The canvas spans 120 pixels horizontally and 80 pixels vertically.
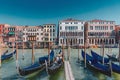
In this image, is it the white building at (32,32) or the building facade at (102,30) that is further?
the white building at (32,32)

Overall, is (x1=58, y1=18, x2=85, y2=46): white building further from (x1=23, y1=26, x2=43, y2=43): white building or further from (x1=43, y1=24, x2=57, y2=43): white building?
(x1=23, y1=26, x2=43, y2=43): white building

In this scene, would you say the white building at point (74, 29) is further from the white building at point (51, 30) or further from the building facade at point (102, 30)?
the white building at point (51, 30)

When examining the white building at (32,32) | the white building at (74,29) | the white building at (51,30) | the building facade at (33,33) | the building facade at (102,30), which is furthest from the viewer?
the white building at (51,30)

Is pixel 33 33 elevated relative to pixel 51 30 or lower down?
lower down

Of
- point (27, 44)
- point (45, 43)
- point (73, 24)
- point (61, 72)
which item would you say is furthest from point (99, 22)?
point (61, 72)

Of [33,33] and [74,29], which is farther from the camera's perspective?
[33,33]

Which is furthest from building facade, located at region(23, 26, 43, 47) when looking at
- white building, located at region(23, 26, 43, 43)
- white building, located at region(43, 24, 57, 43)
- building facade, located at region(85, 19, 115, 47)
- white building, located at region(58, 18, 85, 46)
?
building facade, located at region(85, 19, 115, 47)

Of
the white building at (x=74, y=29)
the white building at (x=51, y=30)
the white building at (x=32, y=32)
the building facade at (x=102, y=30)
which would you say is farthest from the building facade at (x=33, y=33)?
the building facade at (x=102, y=30)

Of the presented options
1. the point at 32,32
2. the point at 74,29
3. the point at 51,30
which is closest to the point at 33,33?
the point at 32,32

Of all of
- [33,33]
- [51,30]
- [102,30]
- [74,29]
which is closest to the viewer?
[74,29]

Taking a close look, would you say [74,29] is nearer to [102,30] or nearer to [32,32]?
[102,30]

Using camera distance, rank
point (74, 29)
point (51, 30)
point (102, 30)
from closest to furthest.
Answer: point (74, 29) → point (102, 30) → point (51, 30)

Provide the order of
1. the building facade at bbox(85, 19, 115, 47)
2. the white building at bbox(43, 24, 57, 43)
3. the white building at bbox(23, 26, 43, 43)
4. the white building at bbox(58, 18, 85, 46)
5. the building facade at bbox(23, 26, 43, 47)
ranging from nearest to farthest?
the white building at bbox(58, 18, 85, 46) → the building facade at bbox(85, 19, 115, 47) → the building facade at bbox(23, 26, 43, 47) → the white building at bbox(23, 26, 43, 43) → the white building at bbox(43, 24, 57, 43)

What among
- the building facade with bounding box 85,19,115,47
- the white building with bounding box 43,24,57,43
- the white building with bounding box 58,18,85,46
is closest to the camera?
the white building with bounding box 58,18,85,46
